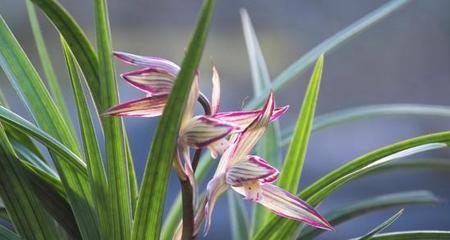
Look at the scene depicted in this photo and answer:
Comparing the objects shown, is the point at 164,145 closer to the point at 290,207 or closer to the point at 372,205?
the point at 290,207

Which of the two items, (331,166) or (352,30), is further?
(331,166)

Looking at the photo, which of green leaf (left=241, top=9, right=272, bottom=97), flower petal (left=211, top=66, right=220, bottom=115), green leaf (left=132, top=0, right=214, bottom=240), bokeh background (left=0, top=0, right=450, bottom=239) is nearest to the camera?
green leaf (left=132, top=0, right=214, bottom=240)

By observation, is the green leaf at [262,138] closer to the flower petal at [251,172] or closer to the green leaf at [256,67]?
the green leaf at [256,67]

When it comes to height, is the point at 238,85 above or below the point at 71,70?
above

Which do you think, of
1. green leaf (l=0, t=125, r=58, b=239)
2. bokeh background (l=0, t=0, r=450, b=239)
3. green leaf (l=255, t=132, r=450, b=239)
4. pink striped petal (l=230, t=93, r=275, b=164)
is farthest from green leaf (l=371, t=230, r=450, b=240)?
bokeh background (l=0, t=0, r=450, b=239)

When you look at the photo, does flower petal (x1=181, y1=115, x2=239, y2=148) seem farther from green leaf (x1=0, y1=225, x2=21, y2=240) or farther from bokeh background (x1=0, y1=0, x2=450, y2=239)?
bokeh background (x1=0, y1=0, x2=450, y2=239)

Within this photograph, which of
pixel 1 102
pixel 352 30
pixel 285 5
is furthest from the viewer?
pixel 285 5

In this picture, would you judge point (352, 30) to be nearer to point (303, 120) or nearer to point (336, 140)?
point (303, 120)

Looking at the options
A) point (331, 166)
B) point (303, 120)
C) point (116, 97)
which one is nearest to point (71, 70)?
point (116, 97)
